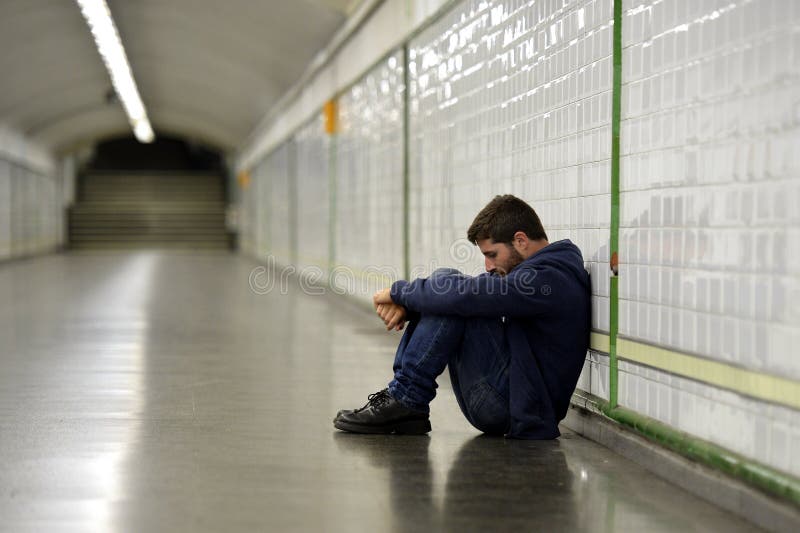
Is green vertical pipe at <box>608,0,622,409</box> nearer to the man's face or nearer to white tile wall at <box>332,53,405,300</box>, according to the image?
the man's face

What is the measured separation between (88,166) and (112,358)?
41703 mm

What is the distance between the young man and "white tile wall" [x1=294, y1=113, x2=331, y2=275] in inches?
456

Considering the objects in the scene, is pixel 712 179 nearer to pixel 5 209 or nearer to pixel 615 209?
pixel 615 209

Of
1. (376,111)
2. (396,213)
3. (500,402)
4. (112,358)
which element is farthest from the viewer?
(376,111)

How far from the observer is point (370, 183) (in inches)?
501

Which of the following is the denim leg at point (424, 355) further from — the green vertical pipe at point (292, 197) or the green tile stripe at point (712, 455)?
the green vertical pipe at point (292, 197)

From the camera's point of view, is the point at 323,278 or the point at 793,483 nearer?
the point at 793,483

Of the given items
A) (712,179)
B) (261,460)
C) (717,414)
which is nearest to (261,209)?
(261,460)

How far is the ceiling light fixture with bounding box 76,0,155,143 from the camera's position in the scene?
16.8 m

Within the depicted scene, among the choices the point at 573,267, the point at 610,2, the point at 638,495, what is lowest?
the point at 638,495

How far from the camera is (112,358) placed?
778 centimetres

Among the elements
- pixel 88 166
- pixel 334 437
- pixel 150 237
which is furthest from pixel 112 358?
pixel 88 166

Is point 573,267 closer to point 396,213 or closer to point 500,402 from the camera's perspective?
point 500,402

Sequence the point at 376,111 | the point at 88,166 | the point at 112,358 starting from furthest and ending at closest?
the point at 88,166, the point at 376,111, the point at 112,358
